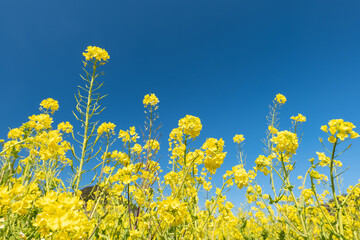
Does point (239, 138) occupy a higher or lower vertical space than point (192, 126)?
higher

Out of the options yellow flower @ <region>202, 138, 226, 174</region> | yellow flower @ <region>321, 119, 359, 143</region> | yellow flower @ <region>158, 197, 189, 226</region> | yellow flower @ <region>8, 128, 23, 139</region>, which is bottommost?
yellow flower @ <region>158, 197, 189, 226</region>

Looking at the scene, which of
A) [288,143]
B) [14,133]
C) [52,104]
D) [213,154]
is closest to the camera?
[213,154]

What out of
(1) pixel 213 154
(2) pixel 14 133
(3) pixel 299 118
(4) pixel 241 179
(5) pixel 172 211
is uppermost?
(3) pixel 299 118

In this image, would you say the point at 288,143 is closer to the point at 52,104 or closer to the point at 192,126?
the point at 192,126

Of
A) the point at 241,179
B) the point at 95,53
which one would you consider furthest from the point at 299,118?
the point at 95,53

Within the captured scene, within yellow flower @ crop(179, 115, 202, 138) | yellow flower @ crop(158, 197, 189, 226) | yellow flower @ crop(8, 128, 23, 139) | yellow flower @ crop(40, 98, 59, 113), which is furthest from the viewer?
yellow flower @ crop(40, 98, 59, 113)

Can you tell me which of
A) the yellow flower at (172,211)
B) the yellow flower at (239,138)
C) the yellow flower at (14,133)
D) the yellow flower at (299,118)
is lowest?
the yellow flower at (172,211)

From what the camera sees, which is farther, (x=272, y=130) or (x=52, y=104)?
(x=272, y=130)

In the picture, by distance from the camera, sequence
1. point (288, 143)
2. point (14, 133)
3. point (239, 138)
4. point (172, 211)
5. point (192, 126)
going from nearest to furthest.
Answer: point (172, 211), point (192, 126), point (288, 143), point (14, 133), point (239, 138)

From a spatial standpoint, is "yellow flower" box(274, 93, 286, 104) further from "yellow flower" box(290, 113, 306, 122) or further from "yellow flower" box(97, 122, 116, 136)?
"yellow flower" box(97, 122, 116, 136)

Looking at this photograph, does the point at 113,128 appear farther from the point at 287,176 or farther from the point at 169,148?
the point at 287,176

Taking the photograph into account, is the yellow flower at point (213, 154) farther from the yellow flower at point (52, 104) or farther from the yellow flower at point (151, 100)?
the yellow flower at point (52, 104)

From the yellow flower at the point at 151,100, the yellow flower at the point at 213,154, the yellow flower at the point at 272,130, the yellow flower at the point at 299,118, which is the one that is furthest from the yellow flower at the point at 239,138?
the yellow flower at the point at 213,154

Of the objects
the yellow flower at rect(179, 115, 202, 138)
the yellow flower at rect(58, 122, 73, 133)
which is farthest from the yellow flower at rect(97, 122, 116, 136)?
the yellow flower at rect(179, 115, 202, 138)
